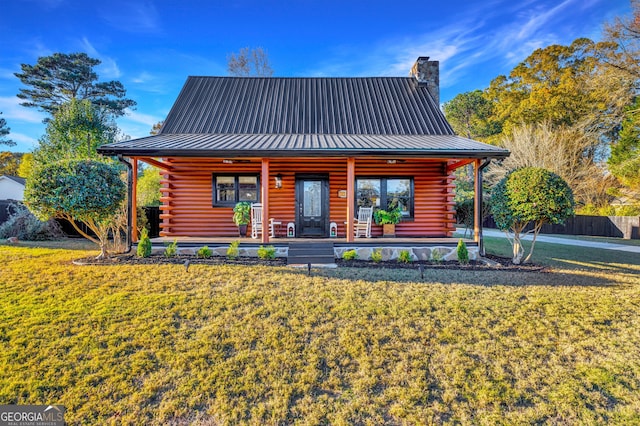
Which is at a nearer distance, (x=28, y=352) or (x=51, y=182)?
(x=28, y=352)

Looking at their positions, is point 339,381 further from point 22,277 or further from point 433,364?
point 22,277

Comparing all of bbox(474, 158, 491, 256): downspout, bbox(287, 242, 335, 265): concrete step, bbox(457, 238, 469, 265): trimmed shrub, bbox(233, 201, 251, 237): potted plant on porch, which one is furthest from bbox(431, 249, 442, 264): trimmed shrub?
bbox(233, 201, 251, 237): potted plant on porch

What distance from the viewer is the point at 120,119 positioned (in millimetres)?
25328

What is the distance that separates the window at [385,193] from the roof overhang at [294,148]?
1640 millimetres

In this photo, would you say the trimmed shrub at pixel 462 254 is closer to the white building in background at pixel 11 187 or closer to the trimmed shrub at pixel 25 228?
the trimmed shrub at pixel 25 228

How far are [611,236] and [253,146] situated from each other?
20.4 meters

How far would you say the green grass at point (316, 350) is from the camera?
2.78 meters

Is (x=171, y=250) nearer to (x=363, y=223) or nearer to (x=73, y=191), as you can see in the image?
(x=73, y=191)

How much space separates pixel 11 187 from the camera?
26.3 meters

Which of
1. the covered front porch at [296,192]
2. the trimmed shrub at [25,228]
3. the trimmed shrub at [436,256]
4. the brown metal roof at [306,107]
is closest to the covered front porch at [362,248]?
the trimmed shrub at [436,256]

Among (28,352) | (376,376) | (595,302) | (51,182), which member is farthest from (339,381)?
(51,182)

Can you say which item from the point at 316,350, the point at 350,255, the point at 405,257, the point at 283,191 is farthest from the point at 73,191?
the point at 405,257

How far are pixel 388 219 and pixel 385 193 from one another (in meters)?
1.04

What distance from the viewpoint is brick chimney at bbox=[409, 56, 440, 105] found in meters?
12.1
